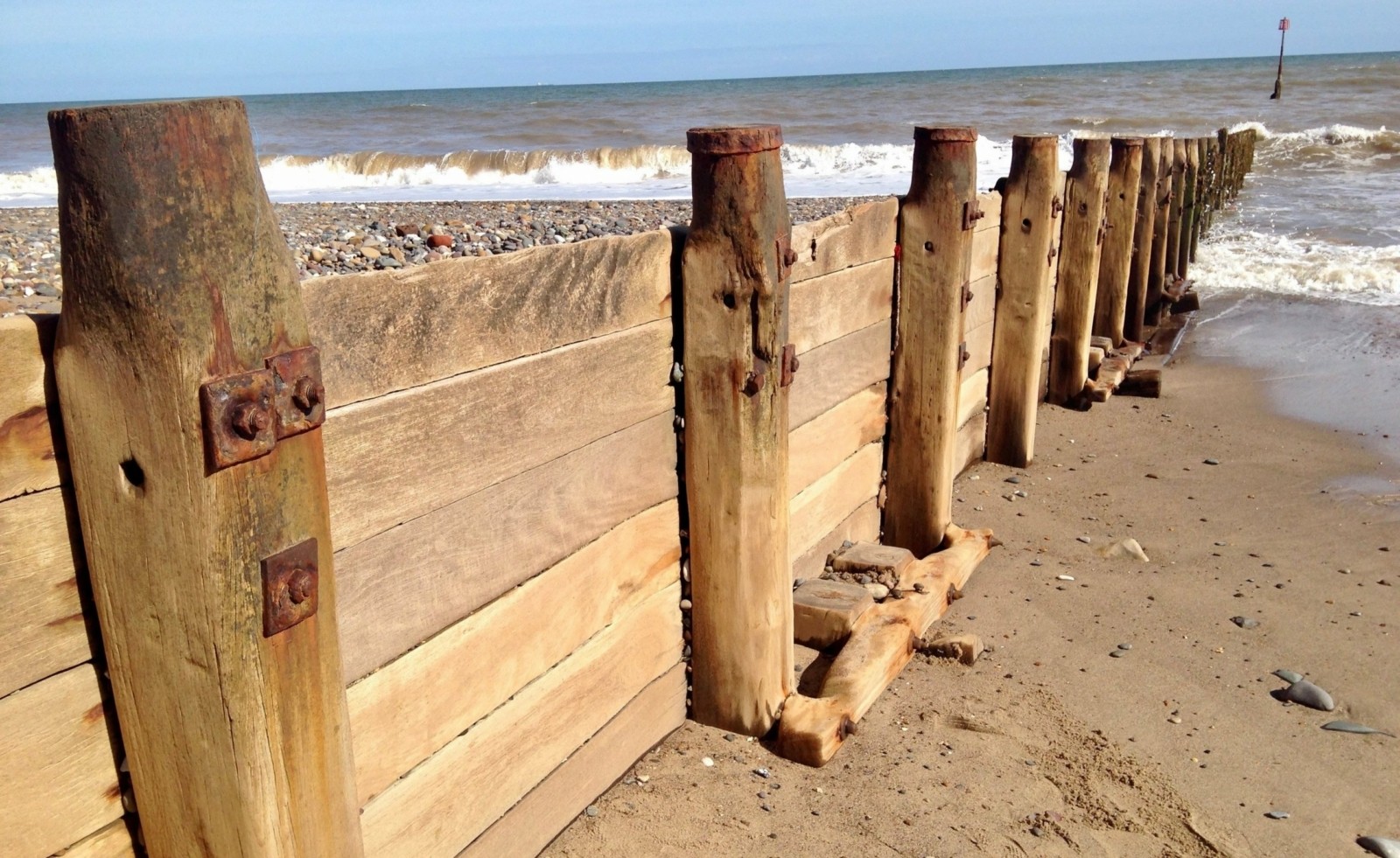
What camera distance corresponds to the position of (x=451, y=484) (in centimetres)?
217

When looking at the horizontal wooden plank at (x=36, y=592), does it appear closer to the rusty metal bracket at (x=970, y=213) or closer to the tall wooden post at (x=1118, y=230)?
the rusty metal bracket at (x=970, y=213)

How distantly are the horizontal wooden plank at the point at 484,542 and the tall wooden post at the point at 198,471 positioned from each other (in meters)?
0.43

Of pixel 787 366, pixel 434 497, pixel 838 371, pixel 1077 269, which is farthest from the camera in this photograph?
pixel 1077 269

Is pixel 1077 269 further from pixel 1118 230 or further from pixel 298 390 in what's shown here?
pixel 298 390

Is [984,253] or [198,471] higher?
[198,471]

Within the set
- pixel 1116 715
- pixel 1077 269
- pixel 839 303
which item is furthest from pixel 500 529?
pixel 1077 269

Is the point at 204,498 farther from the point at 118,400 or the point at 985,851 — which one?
the point at 985,851

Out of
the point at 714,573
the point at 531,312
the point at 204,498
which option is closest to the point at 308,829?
the point at 204,498

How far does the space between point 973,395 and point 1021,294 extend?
58 centimetres

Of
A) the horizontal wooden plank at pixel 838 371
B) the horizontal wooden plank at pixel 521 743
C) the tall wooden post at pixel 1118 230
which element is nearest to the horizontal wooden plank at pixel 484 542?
the horizontal wooden plank at pixel 521 743

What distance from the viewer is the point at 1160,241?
986 cm

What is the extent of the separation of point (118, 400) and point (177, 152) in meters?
0.30

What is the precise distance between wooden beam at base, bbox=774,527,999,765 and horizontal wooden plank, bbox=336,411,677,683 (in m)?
0.76

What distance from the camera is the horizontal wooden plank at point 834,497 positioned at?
3883 mm
